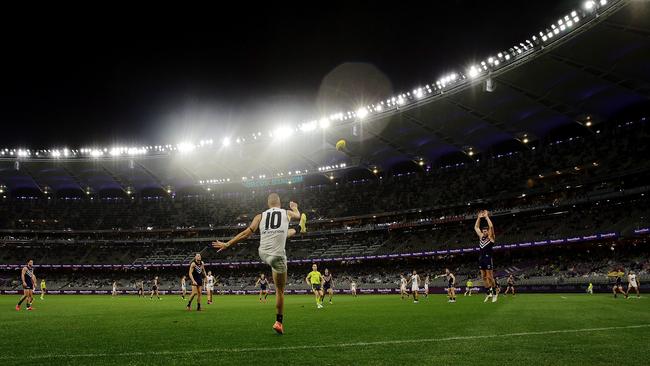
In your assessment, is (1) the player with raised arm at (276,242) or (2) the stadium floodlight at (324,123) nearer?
(1) the player with raised arm at (276,242)

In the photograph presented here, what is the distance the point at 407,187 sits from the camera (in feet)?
223

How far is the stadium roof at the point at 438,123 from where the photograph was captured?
1431 inches

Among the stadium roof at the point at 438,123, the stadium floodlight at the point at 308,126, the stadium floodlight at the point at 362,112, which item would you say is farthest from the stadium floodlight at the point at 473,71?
the stadium floodlight at the point at 308,126

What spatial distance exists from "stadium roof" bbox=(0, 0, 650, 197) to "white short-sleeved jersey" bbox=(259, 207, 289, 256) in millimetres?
32557

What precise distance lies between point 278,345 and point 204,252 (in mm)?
70344

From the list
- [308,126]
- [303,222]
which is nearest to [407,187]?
[308,126]

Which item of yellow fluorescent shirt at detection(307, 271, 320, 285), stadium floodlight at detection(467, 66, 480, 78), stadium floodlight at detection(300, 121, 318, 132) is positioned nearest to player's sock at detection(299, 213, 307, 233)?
yellow fluorescent shirt at detection(307, 271, 320, 285)

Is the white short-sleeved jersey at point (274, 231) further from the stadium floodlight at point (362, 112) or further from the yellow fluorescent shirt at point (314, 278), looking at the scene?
the stadium floodlight at point (362, 112)

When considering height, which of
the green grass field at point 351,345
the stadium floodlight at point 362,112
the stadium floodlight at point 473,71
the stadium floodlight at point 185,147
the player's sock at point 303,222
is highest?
the stadium floodlight at point 473,71

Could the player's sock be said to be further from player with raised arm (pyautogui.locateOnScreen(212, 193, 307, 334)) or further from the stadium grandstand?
the stadium grandstand

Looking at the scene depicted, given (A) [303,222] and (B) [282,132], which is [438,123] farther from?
(A) [303,222]

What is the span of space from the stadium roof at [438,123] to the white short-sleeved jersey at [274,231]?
107 feet

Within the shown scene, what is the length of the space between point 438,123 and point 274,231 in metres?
46.7

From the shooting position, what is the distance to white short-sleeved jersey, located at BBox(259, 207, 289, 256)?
350 inches
